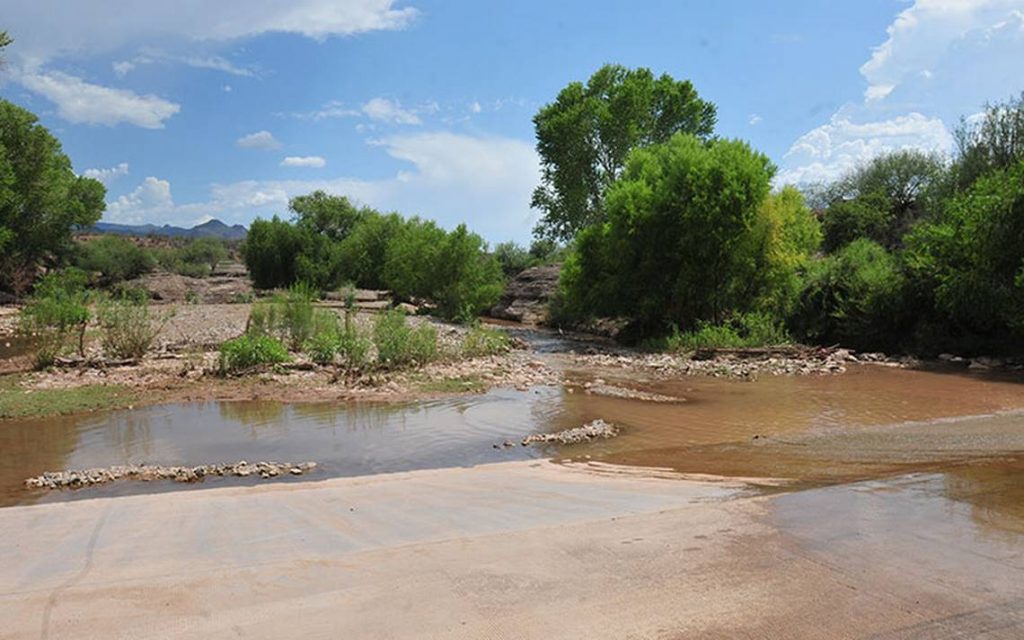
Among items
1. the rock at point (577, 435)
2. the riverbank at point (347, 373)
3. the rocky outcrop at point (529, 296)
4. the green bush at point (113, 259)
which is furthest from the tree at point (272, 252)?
the rock at point (577, 435)

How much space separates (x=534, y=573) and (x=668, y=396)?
11.8 metres

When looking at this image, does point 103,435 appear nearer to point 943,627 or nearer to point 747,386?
point 943,627

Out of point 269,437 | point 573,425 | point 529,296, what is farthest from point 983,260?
point 529,296

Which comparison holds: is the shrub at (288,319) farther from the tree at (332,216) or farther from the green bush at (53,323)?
the tree at (332,216)

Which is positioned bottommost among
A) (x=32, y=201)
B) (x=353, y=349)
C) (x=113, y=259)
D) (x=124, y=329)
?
(x=353, y=349)

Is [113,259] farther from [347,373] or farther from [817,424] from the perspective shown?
[817,424]

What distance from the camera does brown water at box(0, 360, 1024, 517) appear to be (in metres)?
9.15

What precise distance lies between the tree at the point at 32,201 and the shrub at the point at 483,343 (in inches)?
1333

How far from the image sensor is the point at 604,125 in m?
46.6

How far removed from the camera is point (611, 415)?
13.6m

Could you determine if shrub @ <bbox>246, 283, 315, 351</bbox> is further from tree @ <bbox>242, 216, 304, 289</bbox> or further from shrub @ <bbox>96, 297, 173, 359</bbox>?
tree @ <bbox>242, 216, 304, 289</bbox>

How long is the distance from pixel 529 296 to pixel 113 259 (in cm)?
4213

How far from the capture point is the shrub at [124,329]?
18.2 meters

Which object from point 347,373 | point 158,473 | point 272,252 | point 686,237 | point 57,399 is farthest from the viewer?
point 272,252
